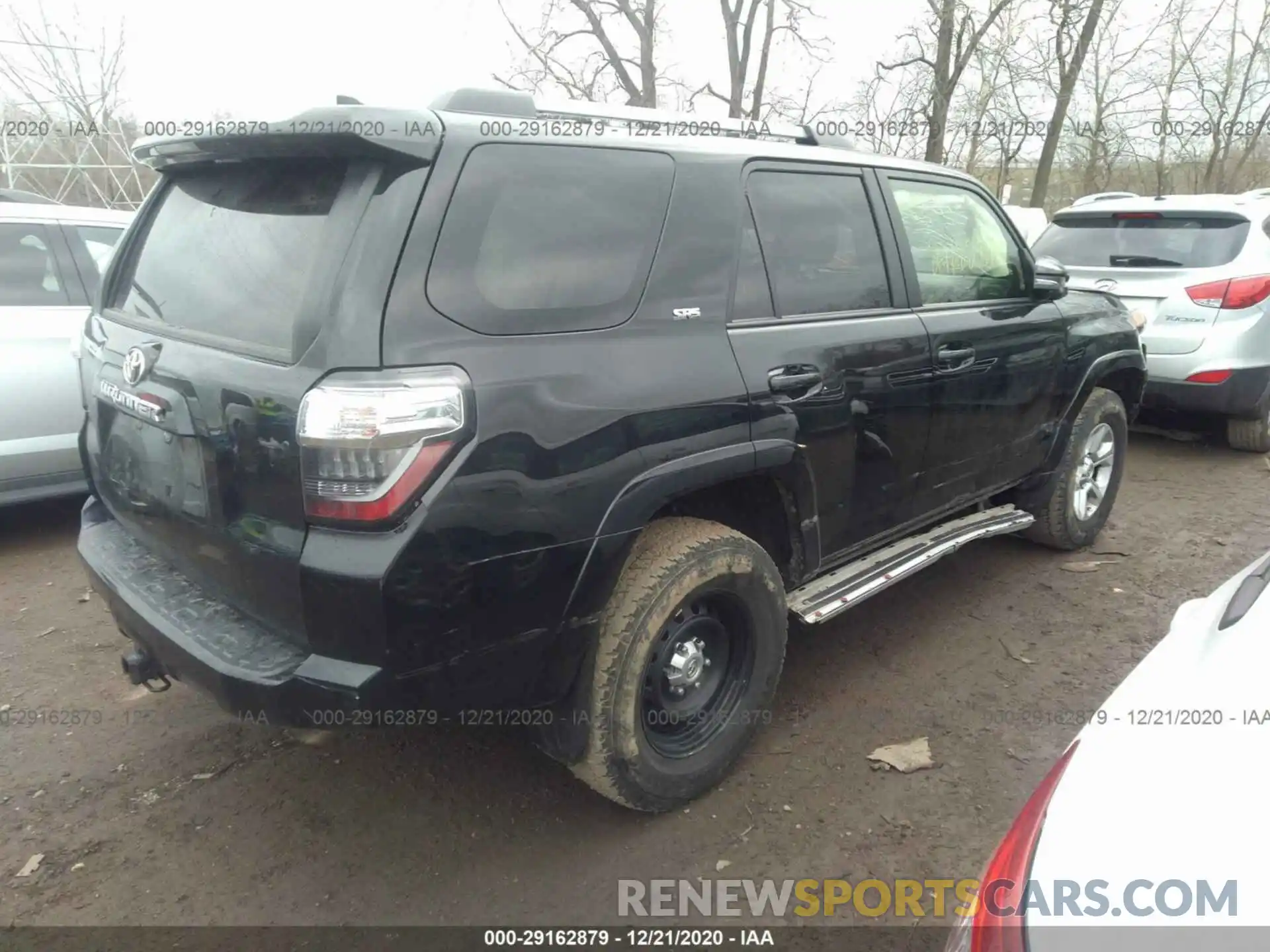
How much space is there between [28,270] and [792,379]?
4.15 meters

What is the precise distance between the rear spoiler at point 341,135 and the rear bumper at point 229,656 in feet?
3.76

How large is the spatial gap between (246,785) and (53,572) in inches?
91.3

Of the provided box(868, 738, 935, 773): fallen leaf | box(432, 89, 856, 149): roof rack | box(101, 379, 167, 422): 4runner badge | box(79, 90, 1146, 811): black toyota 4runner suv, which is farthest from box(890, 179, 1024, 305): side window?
box(101, 379, 167, 422): 4runner badge

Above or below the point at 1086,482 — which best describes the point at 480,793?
below

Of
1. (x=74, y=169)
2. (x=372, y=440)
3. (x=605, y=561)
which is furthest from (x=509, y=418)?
(x=74, y=169)

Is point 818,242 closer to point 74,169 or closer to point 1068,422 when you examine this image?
point 1068,422

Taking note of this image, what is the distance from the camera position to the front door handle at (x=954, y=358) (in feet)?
10.5

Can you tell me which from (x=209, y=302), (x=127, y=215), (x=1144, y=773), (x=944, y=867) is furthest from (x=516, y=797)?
(x=127, y=215)

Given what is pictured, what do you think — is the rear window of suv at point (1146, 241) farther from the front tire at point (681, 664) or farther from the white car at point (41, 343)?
the white car at point (41, 343)

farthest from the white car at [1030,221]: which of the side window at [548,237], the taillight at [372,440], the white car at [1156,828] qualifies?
the taillight at [372,440]

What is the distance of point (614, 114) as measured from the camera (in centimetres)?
262

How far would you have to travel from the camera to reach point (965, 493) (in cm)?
365

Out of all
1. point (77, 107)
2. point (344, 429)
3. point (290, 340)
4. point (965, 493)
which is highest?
point (77, 107)

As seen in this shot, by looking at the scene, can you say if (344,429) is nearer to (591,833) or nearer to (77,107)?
(591,833)
